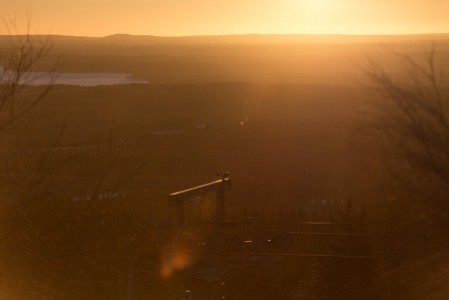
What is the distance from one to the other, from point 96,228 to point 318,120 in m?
30.6

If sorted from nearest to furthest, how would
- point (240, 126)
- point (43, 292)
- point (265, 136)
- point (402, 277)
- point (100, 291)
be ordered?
point (43, 292)
point (100, 291)
point (402, 277)
point (265, 136)
point (240, 126)

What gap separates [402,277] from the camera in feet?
30.2

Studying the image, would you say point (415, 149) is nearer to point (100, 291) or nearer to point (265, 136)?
point (100, 291)

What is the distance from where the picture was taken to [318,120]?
37.9 meters

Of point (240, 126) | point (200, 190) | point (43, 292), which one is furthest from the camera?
point (240, 126)

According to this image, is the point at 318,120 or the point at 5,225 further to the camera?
the point at 318,120

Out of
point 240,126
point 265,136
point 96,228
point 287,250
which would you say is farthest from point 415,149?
point 240,126

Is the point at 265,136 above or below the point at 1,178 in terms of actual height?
below

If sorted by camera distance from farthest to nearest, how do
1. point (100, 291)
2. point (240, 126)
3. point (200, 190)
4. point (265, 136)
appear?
point (240, 126) < point (265, 136) < point (200, 190) < point (100, 291)

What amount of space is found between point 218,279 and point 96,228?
1.93m

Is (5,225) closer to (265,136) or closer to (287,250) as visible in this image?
(287,250)

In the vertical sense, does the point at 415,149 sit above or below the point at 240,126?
above

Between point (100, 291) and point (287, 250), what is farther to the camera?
point (287, 250)

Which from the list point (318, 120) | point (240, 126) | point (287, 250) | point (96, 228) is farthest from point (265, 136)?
point (96, 228)
